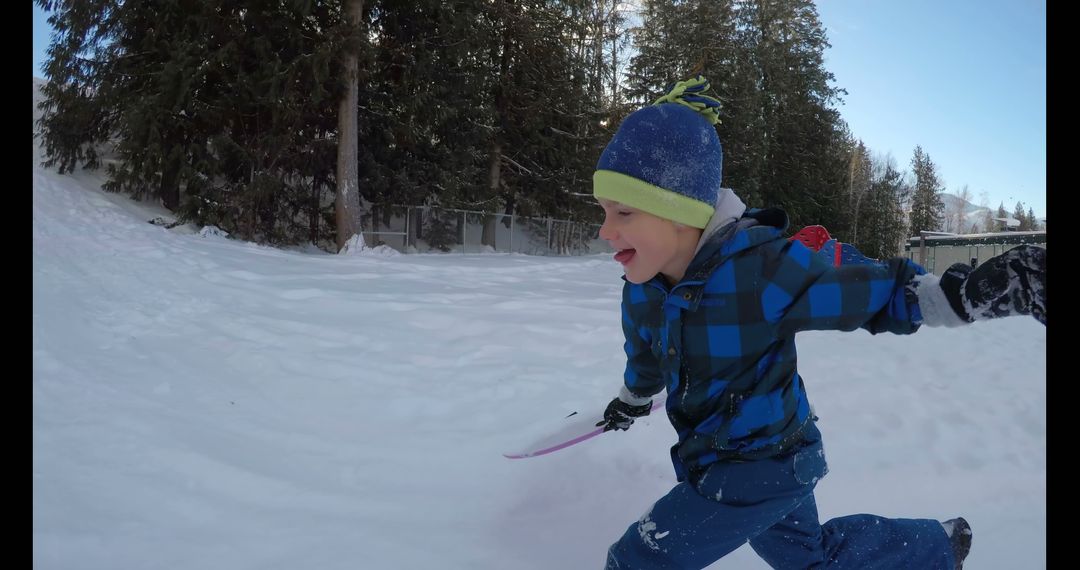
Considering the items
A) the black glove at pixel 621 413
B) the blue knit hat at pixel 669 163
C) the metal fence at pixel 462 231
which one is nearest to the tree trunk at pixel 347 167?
the metal fence at pixel 462 231

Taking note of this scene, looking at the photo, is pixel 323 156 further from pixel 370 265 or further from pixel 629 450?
pixel 629 450

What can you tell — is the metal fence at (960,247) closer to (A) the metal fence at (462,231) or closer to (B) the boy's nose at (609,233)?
(A) the metal fence at (462,231)

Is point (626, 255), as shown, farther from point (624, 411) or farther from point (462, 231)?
point (462, 231)

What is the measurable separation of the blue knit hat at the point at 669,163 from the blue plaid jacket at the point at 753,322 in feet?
0.41

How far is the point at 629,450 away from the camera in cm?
283

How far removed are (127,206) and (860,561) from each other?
15263 mm

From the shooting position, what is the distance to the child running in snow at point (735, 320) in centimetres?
131

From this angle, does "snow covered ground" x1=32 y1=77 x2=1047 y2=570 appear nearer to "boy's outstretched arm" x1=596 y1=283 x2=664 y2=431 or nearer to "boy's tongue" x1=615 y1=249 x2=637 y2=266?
"boy's outstretched arm" x1=596 y1=283 x2=664 y2=431

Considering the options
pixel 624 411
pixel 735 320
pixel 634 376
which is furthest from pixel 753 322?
pixel 624 411

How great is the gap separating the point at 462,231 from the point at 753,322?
16.7 metres

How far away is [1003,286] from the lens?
114 centimetres

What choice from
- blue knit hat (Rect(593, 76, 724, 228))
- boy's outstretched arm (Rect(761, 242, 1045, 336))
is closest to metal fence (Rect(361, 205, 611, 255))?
blue knit hat (Rect(593, 76, 724, 228))
